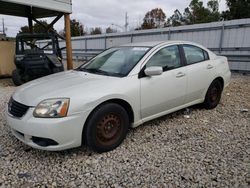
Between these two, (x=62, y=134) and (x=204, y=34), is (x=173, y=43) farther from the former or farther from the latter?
(x=204, y=34)

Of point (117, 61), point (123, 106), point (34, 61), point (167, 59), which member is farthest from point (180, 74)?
point (34, 61)

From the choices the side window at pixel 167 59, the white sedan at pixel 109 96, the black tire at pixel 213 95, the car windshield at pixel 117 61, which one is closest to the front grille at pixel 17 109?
the white sedan at pixel 109 96

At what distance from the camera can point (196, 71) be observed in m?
4.12

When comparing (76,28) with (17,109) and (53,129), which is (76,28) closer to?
(17,109)

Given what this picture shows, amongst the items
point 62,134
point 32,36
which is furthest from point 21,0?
point 62,134

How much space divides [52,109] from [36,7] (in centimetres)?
598

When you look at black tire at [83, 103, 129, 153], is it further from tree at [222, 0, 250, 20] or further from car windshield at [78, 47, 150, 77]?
tree at [222, 0, 250, 20]

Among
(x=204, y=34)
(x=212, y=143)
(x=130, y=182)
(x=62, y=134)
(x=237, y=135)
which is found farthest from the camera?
(x=204, y=34)

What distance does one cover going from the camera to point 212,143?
328 cm

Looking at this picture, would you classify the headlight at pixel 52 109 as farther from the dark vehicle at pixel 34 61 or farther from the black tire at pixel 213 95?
the dark vehicle at pixel 34 61

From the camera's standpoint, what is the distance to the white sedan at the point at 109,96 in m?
2.65

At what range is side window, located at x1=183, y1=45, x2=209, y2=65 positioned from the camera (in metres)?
4.15

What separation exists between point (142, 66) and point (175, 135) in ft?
4.04

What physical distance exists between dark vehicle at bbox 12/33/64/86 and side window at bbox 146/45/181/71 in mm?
4482
